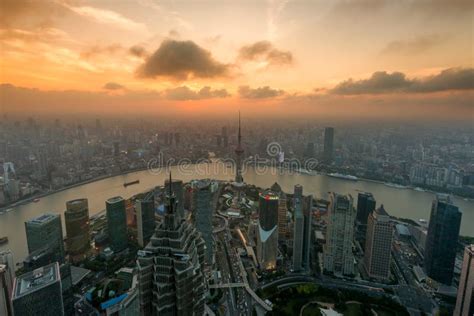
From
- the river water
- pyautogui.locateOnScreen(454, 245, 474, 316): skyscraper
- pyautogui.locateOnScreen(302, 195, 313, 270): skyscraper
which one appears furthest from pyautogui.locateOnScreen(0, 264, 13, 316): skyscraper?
pyautogui.locateOnScreen(454, 245, 474, 316): skyscraper

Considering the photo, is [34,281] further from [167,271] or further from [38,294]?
[167,271]

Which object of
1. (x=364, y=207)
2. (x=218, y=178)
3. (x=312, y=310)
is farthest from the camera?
(x=218, y=178)

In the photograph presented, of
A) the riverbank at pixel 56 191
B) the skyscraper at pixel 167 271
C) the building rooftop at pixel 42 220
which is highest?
the skyscraper at pixel 167 271

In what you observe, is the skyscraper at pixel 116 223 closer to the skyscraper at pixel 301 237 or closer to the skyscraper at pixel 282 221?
the skyscraper at pixel 282 221

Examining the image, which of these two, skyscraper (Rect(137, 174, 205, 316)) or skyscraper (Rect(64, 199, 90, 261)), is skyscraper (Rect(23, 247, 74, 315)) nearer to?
skyscraper (Rect(64, 199, 90, 261))

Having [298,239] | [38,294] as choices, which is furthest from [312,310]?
[38,294]

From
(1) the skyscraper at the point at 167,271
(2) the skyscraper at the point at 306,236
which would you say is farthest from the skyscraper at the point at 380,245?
(1) the skyscraper at the point at 167,271

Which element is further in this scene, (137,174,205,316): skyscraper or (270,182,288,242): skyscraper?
(270,182,288,242): skyscraper
